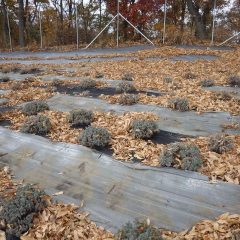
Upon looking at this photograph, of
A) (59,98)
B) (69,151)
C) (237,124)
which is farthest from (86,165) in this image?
(59,98)

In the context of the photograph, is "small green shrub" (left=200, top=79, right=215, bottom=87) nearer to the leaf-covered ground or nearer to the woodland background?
the leaf-covered ground

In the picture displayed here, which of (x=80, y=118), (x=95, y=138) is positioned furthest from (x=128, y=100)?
(x=95, y=138)

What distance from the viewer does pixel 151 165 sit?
4.50 meters

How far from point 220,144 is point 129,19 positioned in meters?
17.6

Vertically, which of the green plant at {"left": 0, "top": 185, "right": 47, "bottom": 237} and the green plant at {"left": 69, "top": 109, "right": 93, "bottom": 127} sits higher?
the green plant at {"left": 69, "top": 109, "right": 93, "bottom": 127}

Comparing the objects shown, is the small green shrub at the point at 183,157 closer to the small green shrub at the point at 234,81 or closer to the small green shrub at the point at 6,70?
the small green shrub at the point at 234,81

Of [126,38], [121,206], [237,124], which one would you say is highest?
[126,38]

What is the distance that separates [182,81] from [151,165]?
201 inches

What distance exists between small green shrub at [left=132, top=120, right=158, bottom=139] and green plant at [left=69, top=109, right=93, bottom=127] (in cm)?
107

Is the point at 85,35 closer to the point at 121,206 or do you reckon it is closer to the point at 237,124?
the point at 237,124

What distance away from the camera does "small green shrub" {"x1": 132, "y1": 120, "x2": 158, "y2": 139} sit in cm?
535

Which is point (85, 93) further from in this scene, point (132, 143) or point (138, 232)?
point (138, 232)

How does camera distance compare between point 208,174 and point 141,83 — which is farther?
point 141,83

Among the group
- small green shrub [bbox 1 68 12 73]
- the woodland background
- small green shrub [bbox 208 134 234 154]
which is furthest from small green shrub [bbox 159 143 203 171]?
the woodland background
